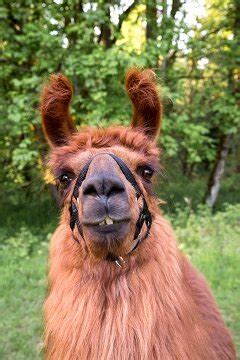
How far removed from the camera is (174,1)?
376 inches

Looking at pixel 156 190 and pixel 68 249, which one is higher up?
pixel 156 190

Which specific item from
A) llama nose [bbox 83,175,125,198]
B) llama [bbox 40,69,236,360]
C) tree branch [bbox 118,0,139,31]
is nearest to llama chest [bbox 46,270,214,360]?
llama [bbox 40,69,236,360]

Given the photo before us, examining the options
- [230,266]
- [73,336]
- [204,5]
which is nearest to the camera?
[73,336]

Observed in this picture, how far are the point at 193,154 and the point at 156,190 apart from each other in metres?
6.51

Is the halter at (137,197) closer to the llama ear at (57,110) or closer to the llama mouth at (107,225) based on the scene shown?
the llama mouth at (107,225)

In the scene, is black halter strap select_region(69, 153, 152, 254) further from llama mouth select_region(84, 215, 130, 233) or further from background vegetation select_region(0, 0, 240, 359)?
background vegetation select_region(0, 0, 240, 359)

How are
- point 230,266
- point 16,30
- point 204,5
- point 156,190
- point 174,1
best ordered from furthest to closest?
point 204,5 → point 174,1 → point 16,30 → point 230,266 → point 156,190

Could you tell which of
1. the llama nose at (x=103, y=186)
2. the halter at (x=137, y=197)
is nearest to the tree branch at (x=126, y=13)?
the halter at (x=137, y=197)

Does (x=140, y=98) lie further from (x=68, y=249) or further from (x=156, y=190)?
(x=68, y=249)

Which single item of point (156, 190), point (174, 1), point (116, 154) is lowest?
point (156, 190)

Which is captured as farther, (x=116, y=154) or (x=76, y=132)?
(x=76, y=132)

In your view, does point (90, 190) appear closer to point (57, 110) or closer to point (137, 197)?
point (137, 197)

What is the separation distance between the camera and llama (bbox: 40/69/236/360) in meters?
1.79

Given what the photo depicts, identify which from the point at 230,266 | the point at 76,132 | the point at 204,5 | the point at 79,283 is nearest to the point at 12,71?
the point at 204,5
